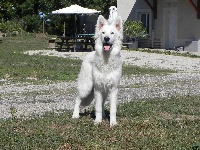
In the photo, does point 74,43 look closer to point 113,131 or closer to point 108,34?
point 108,34

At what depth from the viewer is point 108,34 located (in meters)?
8.22

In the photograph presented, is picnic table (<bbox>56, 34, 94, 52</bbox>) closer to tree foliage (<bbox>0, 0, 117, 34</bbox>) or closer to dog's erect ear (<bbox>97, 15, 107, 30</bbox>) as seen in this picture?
tree foliage (<bbox>0, 0, 117, 34</bbox>)

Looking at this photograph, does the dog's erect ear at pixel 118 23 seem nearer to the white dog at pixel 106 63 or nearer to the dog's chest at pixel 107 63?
the white dog at pixel 106 63

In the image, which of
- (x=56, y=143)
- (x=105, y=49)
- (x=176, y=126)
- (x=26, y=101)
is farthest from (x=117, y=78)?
(x=26, y=101)

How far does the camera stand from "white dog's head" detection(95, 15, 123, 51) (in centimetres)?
823

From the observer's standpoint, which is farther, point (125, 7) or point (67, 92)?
point (125, 7)

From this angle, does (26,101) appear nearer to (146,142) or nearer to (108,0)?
(146,142)

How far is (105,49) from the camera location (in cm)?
825

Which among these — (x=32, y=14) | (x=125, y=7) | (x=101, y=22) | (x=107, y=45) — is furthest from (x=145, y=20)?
(x=107, y=45)

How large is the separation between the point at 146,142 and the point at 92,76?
6.07 ft

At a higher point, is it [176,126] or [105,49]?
[105,49]

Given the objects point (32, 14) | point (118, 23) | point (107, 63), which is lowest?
point (107, 63)

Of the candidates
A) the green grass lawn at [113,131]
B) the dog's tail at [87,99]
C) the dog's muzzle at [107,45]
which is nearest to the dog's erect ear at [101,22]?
the dog's muzzle at [107,45]

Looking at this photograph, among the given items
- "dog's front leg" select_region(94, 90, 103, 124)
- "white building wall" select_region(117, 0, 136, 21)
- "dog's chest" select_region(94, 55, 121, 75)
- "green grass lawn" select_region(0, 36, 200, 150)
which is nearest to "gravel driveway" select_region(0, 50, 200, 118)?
"green grass lawn" select_region(0, 36, 200, 150)
